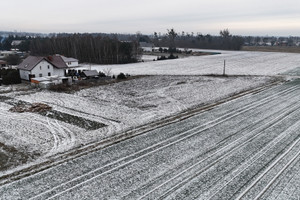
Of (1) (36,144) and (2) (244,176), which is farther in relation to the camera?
(1) (36,144)

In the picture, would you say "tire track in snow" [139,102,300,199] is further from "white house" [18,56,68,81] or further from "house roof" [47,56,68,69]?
"house roof" [47,56,68,69]

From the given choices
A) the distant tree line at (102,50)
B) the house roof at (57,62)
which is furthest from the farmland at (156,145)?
the distant tree line at (102,50)

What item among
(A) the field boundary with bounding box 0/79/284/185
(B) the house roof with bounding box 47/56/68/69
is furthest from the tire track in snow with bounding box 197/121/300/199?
(B) the house roof with bounding box 47/56/68/69

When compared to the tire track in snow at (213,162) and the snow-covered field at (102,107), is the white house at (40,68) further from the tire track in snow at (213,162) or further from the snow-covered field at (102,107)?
the tire track in snow at (213,162)

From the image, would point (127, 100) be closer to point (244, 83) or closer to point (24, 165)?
point (24, 165)

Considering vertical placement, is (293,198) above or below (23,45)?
below

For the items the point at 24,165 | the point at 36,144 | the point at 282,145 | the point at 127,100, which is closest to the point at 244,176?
the point at 282,145

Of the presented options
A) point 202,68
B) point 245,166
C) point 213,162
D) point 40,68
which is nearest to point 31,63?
point 40,68
